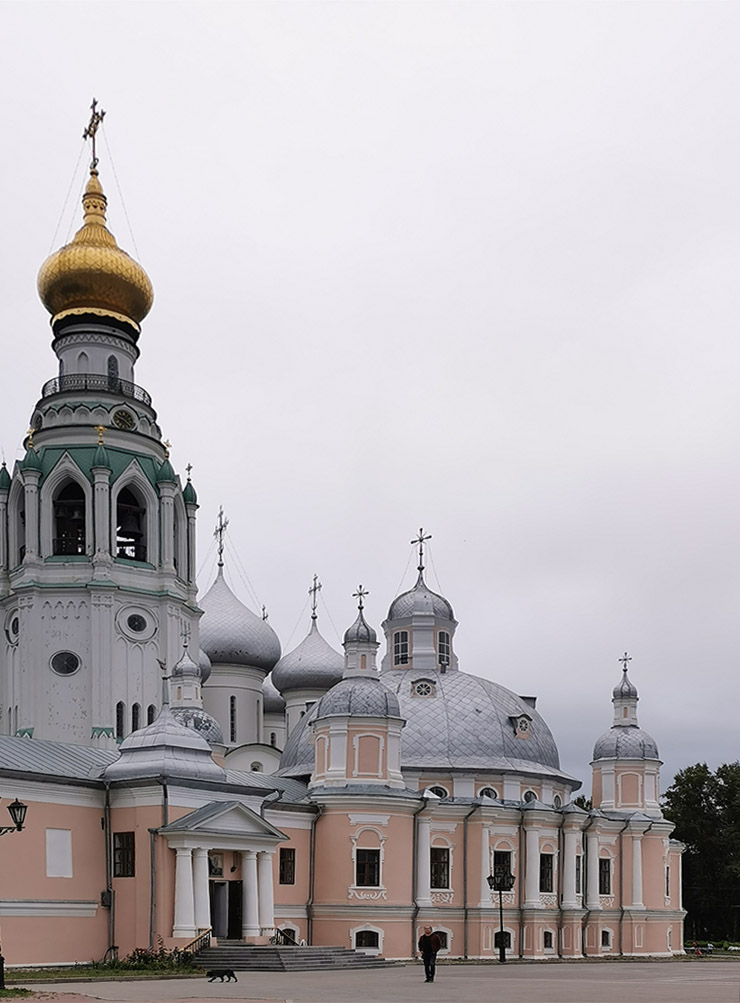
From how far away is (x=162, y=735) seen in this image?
3531cm

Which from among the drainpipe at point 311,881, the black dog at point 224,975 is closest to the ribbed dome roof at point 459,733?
the drainpipe at point 311,881

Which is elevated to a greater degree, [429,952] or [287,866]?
[429,952]

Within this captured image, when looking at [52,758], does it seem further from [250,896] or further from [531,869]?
[531,869]

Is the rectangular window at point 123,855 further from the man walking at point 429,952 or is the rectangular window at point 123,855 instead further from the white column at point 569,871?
the white column at point 569,871

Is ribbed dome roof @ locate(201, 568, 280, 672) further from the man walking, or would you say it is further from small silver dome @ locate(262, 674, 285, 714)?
the man walking

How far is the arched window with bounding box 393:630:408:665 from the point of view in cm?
5303

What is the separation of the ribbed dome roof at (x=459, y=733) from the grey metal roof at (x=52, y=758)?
36.4ft

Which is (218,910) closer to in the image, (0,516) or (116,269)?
(0,516)

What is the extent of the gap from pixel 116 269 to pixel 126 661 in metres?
13.6

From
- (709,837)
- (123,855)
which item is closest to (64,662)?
(123,855)

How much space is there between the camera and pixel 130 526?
155ft

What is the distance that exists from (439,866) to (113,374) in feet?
66.2

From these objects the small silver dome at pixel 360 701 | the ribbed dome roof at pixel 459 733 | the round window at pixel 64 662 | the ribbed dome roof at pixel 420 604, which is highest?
the ribbed dome roof at pixel 420 604

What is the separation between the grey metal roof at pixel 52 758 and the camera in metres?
33.1
